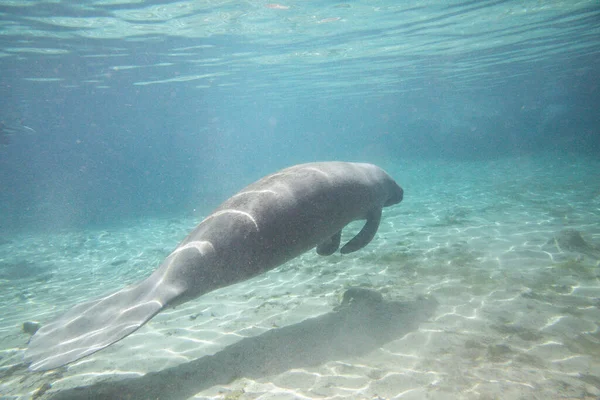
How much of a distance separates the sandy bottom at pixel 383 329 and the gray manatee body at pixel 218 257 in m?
0.76

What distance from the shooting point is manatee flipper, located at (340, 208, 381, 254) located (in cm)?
545

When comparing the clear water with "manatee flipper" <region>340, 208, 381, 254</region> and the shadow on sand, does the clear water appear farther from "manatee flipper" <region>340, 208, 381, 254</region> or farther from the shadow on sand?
"manatee flipper" <region>340, 208, 381, 254</region>

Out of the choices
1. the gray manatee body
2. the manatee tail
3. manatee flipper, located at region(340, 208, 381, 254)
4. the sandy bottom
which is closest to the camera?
the manatee tail

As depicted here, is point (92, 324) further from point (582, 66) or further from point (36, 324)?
point (582, 66)

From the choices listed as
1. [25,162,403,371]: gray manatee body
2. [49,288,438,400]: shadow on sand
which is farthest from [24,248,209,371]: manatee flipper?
[49,288,438,400]: shadow on sand

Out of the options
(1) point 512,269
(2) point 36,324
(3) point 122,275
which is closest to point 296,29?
(3) point 122,275

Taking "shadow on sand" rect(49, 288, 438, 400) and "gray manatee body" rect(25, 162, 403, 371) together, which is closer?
"gray manatee body" rect(25, 162, 403, 371)

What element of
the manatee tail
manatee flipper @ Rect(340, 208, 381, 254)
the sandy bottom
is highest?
the manatee tail

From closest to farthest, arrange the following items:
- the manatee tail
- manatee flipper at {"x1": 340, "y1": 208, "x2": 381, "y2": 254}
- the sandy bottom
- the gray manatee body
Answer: the manatee tail, the gray manatee body, the sandy bottom, manatee flipper at {"x1": 340, "y1": 208, "x2": 381, "y2": 254}

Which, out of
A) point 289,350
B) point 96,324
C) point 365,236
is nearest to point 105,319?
point 96,324

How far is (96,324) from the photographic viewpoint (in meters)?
3.21

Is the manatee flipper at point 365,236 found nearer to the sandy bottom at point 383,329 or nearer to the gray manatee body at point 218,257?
the sandy bottom at point 383,329

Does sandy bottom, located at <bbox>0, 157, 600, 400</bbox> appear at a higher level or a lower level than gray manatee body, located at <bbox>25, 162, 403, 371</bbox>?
lower

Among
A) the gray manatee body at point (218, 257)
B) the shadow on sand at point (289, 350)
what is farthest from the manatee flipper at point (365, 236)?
the gray manatee body at point (218, 257)
